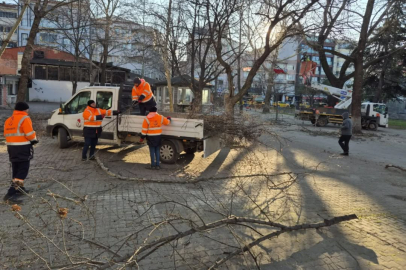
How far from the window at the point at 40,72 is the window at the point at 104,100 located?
104 feet

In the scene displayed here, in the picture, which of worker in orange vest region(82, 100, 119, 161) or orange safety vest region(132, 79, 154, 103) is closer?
worker in orange vest region(82, 100, 119, 161)

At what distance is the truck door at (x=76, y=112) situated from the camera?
9438mm

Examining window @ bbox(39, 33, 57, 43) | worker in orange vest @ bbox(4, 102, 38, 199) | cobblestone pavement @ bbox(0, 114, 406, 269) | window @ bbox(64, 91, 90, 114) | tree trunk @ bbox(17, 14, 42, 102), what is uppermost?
window @ bbox(39, 33, 57, 43)

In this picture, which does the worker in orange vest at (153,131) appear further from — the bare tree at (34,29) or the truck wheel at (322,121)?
the truck wheel at (322,121)

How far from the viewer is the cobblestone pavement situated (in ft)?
11.8

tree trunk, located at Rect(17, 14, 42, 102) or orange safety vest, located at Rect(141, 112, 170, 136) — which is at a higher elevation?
tree trunk, located at Rect(17, 14, 42, 102)

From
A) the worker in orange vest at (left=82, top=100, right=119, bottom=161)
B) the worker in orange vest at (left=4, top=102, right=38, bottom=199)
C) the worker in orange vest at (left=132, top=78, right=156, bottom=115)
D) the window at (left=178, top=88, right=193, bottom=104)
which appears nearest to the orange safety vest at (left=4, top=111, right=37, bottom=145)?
the worker in orange vest at (left=4, top=102, right=38, bottom=199)

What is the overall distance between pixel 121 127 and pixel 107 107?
2.95 ft

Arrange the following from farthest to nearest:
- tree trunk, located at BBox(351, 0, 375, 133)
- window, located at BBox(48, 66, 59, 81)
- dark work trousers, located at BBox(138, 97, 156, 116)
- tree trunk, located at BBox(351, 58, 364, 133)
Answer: window, located at BBox(48, 66, 59, 81) < tree trunk, located at BBox(351, 58, 364, 133) < tree trunk, located at BBox(351, 0, 375, 133) < dark work trousers, located at BBox(138, 97, 156, 116)

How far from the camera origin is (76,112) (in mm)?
9562

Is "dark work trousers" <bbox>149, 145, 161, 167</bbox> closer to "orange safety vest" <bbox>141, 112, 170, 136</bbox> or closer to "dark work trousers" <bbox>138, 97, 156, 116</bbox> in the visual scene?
"orange safety vest" <bbox>141, 112, 170, 136</bbox>

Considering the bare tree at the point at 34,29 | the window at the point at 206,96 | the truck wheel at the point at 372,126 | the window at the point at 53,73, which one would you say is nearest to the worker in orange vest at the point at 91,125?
the bare tree at the point at 34,29

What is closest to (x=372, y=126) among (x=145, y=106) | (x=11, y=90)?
(x=145, y=106)

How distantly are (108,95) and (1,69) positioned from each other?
33.5 metres
